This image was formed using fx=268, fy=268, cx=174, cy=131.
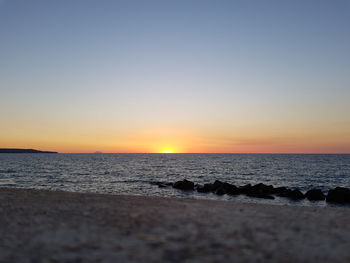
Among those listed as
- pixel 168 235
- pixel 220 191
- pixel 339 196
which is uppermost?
pixel 168 235

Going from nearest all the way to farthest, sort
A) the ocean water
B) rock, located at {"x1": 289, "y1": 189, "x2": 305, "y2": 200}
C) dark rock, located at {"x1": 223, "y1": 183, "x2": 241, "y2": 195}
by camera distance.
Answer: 1. rock, located at {"x1": 289, "y1": 189, "x2": 305, "y2": 200}
2. dark rock, located at {"x1": 223, "y1": 183, "x2": 241, "y2": 195}
3. the ocean water

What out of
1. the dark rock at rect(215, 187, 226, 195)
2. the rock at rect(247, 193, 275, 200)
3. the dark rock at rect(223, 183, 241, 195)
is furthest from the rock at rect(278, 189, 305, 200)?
the dark rock at rect(215, 187, 226, 195)

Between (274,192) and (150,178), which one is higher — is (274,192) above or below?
above

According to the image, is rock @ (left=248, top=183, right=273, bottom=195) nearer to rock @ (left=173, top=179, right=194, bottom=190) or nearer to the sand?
rock @ (left=173, top=179, right=194, bottom=190)

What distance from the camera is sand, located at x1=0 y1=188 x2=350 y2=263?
5480 millimetres

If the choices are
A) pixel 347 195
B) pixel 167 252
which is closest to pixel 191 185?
pixel 347 195

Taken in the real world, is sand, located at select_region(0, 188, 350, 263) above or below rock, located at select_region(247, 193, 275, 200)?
above

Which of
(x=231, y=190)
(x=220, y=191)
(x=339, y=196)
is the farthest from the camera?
(x=231, y=190)

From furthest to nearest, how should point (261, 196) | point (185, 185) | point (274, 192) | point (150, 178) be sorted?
1. point (150, 178)
2. point (185, 185)
3. point (274, 192)
4. point (261, 196)

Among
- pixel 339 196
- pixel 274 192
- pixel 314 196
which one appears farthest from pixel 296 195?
pixel 339 196

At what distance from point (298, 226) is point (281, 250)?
255 cm

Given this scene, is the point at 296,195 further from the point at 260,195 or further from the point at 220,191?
the point at 220,191

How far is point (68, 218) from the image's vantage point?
27.9 ft

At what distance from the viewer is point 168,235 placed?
6711 mm
